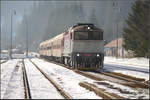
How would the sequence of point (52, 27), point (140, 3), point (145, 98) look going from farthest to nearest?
point (52, 27), point (140, 3), point (145, 98)

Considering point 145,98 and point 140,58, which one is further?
point 140,58

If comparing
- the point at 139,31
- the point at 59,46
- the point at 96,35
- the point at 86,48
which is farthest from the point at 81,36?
the point at 139,31

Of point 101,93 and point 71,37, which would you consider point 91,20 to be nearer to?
point 71,37

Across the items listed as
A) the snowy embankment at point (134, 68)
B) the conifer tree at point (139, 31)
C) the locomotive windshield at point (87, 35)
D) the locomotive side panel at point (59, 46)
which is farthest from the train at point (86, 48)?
the conifer tree at point (139, 31)

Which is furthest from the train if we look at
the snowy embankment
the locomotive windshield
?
the snowy embankment

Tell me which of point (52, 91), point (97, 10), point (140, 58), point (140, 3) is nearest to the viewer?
point (52, 91)

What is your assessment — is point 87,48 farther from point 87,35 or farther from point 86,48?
point 87,35

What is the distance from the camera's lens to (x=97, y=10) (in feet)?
647

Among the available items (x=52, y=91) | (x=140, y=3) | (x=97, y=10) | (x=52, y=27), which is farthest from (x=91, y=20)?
(x=52, y=91)

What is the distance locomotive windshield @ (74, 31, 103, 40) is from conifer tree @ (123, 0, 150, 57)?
1763 centimetres

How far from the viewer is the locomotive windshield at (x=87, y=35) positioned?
20.6m

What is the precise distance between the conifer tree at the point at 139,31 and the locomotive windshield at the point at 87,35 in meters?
17.6

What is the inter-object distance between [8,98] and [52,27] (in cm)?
14926

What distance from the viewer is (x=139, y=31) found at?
3912 cm
